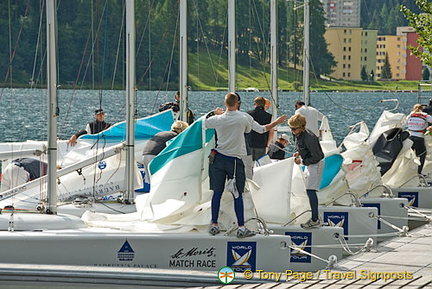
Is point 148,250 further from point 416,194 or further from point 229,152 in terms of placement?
point 416,194

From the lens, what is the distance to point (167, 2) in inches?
1312

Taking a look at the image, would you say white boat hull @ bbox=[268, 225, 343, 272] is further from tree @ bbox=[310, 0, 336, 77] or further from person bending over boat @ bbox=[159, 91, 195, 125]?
tree @ bbox=[310, 0, 336, 77]

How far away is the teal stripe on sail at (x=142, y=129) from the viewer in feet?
54.6

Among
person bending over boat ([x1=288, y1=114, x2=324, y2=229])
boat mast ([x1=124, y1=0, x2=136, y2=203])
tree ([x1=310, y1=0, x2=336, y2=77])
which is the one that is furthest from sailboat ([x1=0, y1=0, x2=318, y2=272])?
tree ([x1=310, y1=0, x2=336, y2=77])

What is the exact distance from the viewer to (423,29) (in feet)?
67.4

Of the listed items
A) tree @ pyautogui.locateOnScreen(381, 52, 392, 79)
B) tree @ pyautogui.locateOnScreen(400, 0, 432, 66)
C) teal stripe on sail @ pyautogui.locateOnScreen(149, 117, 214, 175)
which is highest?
tree @ pyautogui.locateOnScreen(400, 0, 432, 66)

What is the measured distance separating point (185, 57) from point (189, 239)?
762cm

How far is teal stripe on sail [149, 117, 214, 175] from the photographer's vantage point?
1258 centimetres

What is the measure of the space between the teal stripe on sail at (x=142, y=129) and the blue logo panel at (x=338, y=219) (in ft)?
11.3

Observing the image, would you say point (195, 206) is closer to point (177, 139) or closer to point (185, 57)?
point (177, 139)

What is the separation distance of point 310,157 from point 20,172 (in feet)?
14.5

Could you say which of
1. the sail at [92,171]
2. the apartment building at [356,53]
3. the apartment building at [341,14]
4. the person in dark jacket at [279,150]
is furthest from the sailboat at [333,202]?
the apartment building at [341,14]

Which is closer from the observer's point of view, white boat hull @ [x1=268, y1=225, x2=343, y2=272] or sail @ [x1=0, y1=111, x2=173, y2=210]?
white boat hull @ [x1=268, y1=225, x2=343, y2=272]

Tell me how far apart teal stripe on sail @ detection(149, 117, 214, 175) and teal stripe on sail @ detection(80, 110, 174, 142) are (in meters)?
3.51
